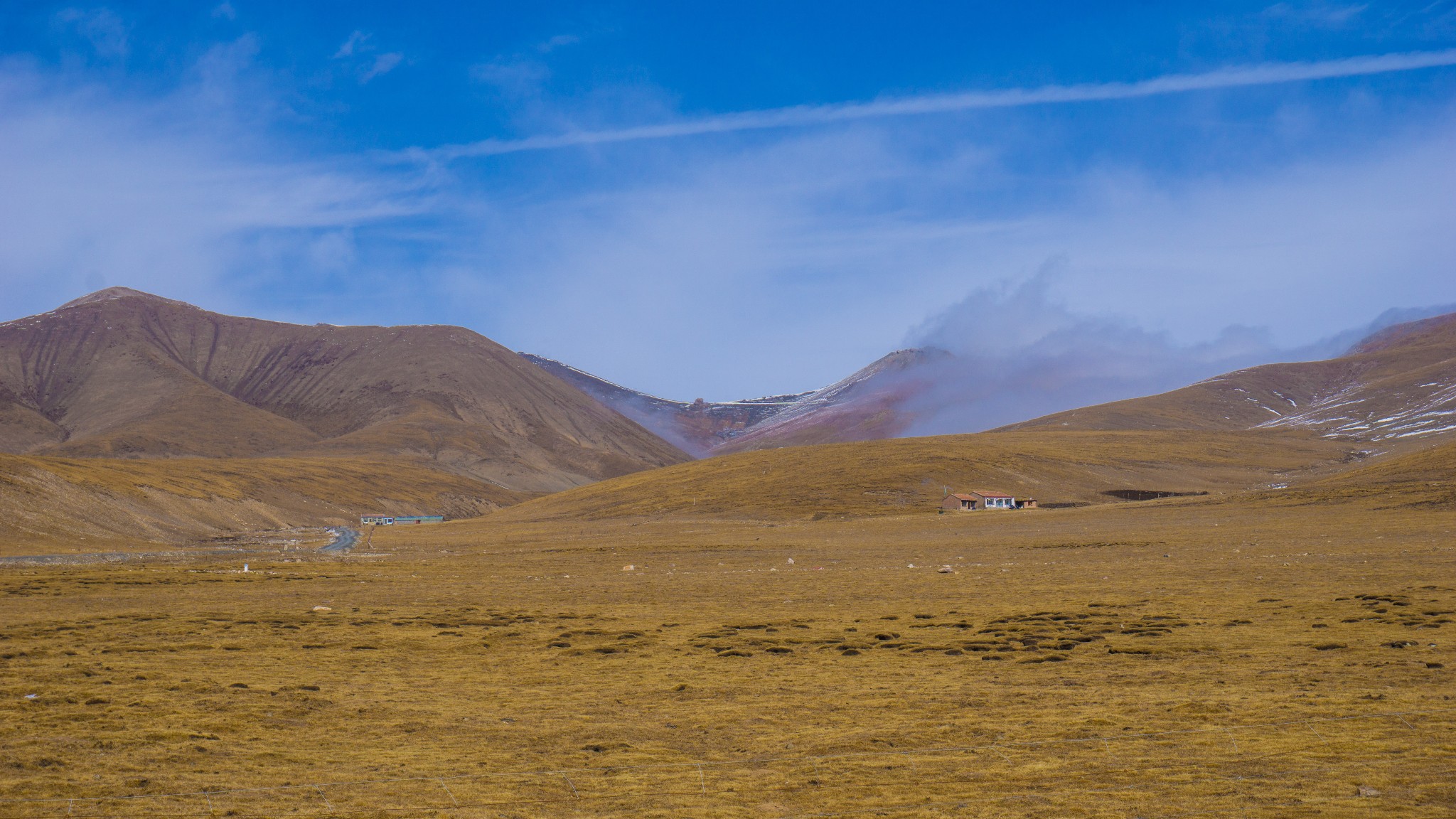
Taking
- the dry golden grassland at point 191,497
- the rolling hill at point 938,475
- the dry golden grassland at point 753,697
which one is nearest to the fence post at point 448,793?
the dry golden grassland at point 753,697

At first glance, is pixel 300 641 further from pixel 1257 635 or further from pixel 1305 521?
pixel 1305 521

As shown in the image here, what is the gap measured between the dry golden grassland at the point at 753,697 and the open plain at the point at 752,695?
0.06 metres

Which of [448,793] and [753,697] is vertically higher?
[448,793]

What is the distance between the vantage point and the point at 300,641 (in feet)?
68.2

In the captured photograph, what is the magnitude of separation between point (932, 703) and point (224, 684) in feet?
35.0

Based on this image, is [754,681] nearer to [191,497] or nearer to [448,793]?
[448,793]

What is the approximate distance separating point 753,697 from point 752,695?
173 mm

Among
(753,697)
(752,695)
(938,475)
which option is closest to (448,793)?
(753,697)

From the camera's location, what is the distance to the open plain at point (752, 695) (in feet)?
32.8

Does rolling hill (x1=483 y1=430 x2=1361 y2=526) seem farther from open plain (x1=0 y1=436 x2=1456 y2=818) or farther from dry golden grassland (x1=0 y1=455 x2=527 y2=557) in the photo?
open plain (x1=0 y1=436 x2=1456 y2=818)

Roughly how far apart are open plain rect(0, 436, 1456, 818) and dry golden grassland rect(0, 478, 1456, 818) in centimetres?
6

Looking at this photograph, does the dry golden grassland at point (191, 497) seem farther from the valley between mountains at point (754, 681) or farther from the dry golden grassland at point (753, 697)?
the dry golden grassland at point (753, 697)

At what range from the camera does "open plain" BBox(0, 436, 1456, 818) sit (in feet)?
32.8

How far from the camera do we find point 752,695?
15281 mm
